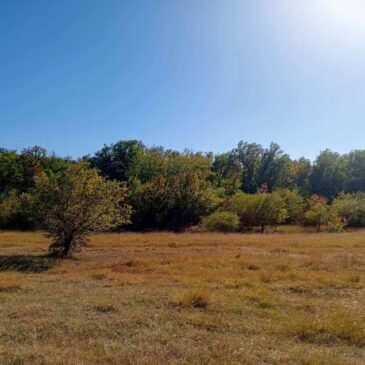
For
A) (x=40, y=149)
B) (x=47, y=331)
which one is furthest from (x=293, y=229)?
(x=40, y=149)

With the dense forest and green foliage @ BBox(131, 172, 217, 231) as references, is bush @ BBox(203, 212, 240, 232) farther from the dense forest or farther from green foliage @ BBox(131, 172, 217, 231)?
green foliage @ BBox(131, 172, 217, 231)

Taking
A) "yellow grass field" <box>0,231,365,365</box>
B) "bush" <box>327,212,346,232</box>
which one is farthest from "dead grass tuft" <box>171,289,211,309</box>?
"bush" <box>327,212,346,232</box>

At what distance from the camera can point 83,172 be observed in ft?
80.5

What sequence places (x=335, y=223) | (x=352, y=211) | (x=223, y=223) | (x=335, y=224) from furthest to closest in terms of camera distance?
1. (x=352, y=211)
2. (x=335, y=223)
3. (x=335, y=224)
4. (x=223, y=223)

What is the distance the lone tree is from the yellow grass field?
7.61 metres

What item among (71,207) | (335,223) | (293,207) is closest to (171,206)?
(293,207)

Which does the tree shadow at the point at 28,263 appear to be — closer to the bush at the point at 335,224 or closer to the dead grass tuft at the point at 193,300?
the dead grass tuft at the point at 193,300

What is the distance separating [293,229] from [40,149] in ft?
197

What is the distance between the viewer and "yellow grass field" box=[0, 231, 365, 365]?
6.17 metres

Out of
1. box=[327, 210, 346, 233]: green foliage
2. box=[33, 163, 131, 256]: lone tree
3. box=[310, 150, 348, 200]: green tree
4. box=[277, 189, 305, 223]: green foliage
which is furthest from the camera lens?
box=[310, 150, 348, 200]: green tree

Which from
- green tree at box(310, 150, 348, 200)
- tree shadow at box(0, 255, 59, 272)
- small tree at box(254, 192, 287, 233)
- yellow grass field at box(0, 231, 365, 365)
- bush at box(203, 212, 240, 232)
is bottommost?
tree shadow at box(0, 255, 59, 272)

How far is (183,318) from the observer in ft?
27.5

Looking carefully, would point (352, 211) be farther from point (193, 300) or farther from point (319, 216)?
point (193, 300)

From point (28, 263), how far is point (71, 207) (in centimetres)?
482
